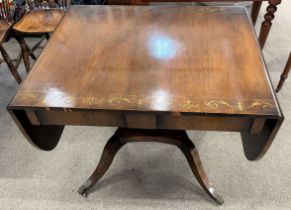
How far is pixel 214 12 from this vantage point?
125cm

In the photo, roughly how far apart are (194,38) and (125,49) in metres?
0.29

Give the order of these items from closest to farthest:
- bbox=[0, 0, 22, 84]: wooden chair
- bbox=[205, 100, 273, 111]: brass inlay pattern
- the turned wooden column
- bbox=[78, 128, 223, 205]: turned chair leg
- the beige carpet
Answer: bbox=[205, 100, 273, 111]: brass inlay pattern, bbox=[78, 128, 223, 205]: turned chair leg, the beige carpet, the turned wooden column, bbox=[0, 0, 22, 84]: wooden chair

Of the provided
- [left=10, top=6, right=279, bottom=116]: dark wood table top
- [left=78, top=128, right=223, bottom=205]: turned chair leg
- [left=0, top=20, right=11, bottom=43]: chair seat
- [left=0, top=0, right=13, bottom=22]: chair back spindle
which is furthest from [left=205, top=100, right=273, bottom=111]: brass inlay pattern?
[left=0, top=0, right=13, bottom=22]: chair back spindle

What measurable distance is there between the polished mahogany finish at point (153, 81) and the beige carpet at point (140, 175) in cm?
24

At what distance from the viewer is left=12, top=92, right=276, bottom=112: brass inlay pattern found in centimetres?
77

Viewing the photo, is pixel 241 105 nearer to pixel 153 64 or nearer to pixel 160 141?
pixel 153 64

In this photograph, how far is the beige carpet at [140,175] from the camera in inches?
51.2

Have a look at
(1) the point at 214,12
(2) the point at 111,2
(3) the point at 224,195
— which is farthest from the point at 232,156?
(2) the point at 111,2

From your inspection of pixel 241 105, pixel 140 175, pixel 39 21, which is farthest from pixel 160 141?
pixel 39 21

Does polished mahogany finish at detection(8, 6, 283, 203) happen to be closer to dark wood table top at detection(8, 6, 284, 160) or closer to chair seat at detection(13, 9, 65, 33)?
dark wood table top at detection(8, 6, 284, 160)

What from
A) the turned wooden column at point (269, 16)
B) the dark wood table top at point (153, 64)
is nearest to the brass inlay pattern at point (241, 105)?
the dark wood table top at point (153, 64)

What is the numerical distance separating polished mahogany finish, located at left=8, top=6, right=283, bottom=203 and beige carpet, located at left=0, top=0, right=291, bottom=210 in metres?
0.24

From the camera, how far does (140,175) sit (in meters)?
1.41

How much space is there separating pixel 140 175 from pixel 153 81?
699 millimetres
